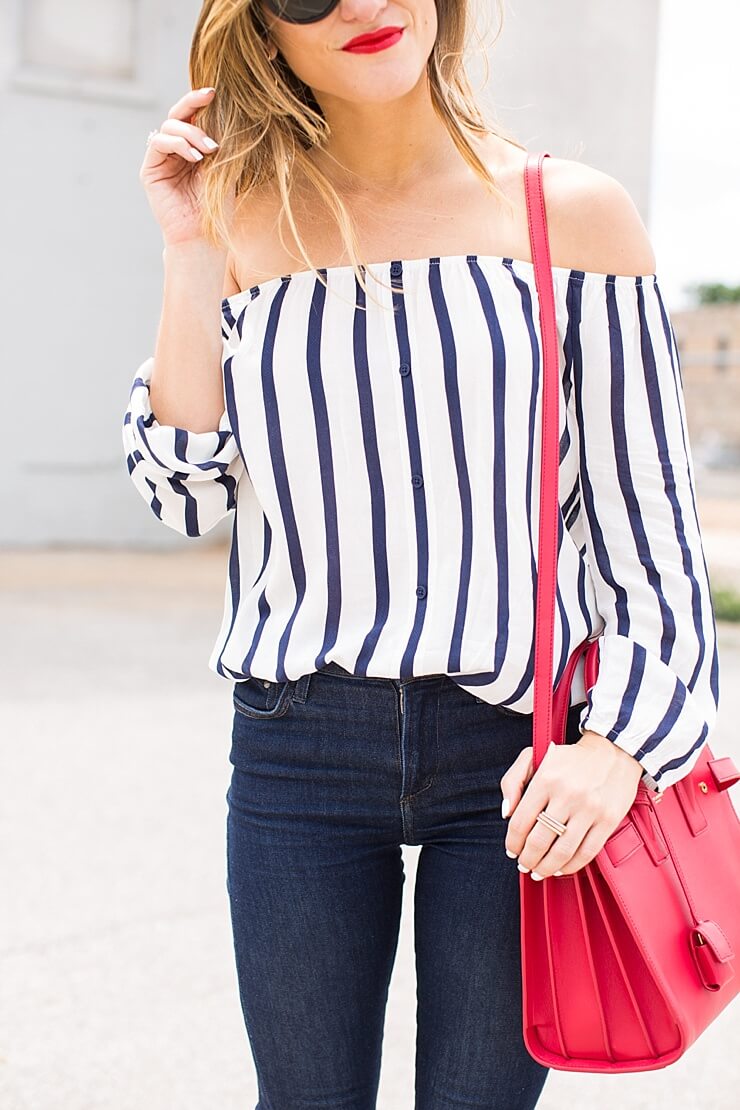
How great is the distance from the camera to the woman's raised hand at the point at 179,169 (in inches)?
57.0

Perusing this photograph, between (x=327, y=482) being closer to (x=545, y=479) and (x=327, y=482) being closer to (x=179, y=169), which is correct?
(x=545, y=479)

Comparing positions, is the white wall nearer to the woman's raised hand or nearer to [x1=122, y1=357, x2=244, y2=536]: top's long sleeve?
the woman's raised hand

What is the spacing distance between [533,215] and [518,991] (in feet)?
2.66

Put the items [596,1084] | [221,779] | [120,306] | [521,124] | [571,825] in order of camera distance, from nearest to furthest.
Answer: [571,825] → [596,1084] → [221,779] → [521,124] → [120,306]

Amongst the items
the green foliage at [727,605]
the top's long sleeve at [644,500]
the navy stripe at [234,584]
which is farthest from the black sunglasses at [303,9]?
the green foliage at [727,605]

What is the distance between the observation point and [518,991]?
1357 mm

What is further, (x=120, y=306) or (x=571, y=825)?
(x=120, y=306)

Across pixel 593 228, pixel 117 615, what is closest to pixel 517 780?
pixel 593 228

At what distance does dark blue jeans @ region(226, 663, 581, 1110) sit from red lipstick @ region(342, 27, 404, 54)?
25.1 inches

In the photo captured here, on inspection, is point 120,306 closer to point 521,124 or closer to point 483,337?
point 521,124

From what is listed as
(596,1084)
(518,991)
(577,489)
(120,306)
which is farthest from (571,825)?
(120,306)

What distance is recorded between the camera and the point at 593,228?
133 cm

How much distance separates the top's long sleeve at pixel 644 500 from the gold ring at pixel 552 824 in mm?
110

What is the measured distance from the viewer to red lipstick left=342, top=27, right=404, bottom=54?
1.32m
